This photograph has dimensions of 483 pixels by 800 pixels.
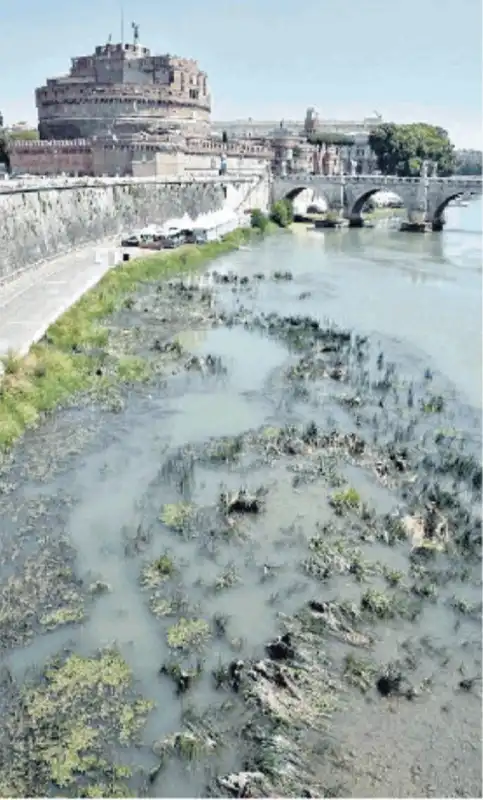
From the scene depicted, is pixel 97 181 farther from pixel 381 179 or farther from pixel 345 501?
pixel 345 501

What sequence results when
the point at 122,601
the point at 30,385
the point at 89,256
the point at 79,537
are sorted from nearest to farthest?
the point at 122,601 < the point at 79,537 < the point at 30,385 < the point at 89,256

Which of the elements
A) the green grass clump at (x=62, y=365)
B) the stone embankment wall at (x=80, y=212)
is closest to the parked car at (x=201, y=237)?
the stone embankment wall at (x=80, y=212)

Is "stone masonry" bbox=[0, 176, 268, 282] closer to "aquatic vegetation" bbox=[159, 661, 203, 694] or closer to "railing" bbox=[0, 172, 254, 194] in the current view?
"railing" bbox=[0, 172, 254, 194]

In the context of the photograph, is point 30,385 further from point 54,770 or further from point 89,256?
point 89,256

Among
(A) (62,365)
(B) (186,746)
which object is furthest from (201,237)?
(B) (186,746)

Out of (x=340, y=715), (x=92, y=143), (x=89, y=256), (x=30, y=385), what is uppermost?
(x=92, y=143)

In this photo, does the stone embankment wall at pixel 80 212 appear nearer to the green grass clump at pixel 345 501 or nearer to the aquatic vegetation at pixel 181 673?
the green grass clump at pixel 345 501

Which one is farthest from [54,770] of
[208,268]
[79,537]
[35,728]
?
[208,268]

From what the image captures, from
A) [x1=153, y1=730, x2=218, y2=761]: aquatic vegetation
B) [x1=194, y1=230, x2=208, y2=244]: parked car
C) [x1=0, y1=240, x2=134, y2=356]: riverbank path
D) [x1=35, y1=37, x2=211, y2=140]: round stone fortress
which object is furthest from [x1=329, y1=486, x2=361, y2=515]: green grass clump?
[x1=35, y1=37, x2=211, y2=140]: round stone fortress
